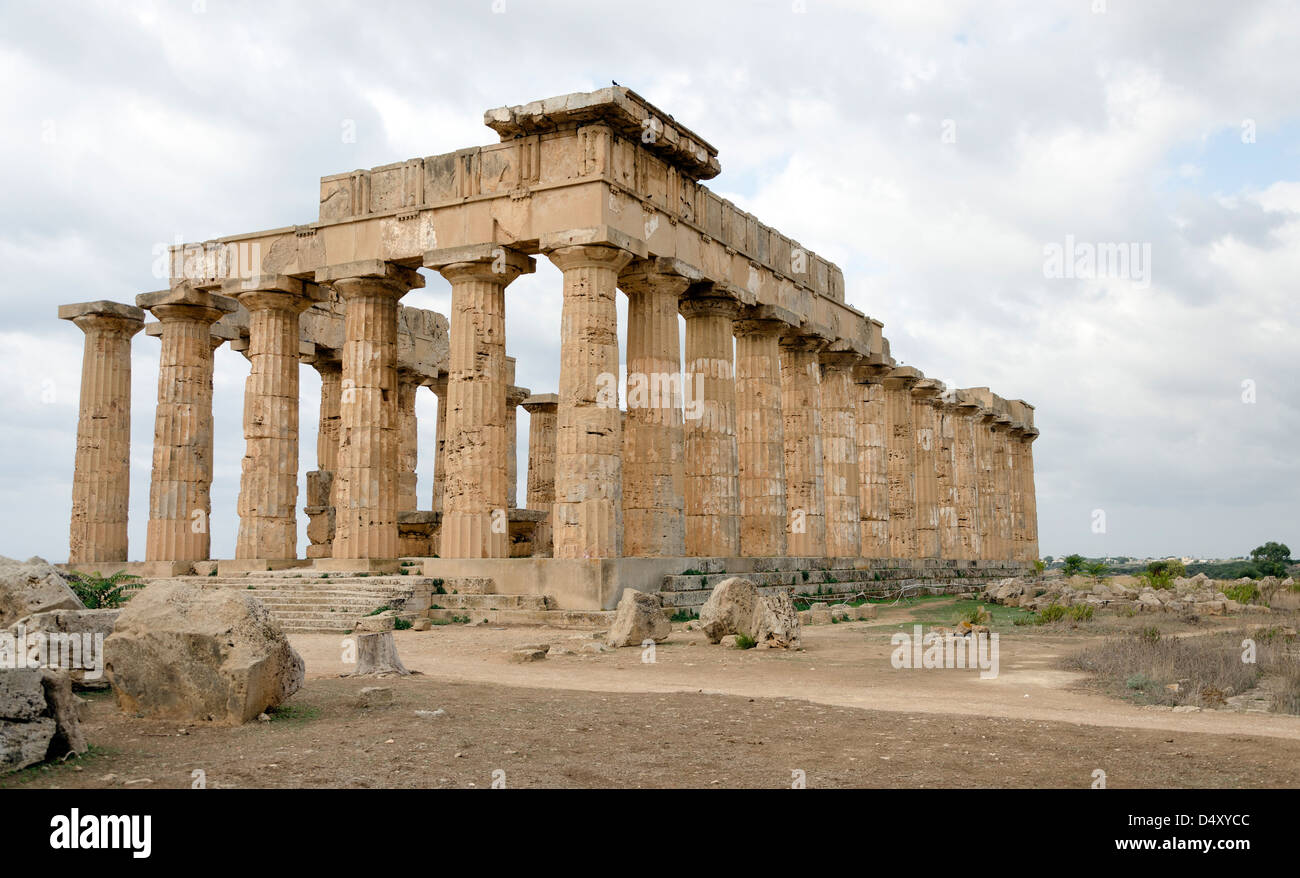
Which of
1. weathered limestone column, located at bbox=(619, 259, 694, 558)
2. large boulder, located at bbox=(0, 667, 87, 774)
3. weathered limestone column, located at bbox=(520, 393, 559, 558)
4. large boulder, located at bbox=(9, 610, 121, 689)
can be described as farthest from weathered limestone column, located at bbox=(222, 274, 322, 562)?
large boulder, located at bbox=(0, 667, 87, 774)

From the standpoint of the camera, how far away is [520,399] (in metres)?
36.1

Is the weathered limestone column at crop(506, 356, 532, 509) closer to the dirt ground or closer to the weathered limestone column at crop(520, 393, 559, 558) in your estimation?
the weathered limestone column at crop(520, 393, 559, 558)

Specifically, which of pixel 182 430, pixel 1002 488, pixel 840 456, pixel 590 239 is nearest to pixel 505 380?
pixel 590 239

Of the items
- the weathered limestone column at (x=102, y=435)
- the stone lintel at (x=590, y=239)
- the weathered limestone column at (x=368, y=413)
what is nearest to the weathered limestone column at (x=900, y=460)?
the stone lintel at (x=590, y=239)

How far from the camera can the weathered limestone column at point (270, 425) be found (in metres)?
24.7

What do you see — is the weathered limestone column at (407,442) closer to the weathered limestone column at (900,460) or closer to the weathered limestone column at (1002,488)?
the weathered limestone column at (900,460)

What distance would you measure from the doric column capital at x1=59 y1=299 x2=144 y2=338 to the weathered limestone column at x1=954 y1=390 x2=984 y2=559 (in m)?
31.3

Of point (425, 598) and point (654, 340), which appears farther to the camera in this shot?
point (654, 340)

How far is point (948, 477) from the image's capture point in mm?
41969

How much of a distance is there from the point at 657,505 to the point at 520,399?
14.6 metres
